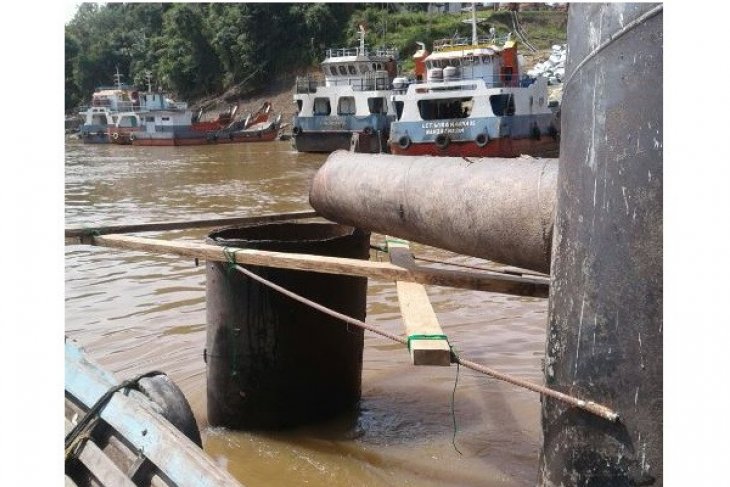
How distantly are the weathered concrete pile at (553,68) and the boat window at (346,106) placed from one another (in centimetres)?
812

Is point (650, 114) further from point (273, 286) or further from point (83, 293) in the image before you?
point (83, 293)

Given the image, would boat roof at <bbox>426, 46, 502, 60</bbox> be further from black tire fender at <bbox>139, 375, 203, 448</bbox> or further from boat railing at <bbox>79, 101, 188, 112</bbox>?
black tire fender at <bbox>139, 375, 203, 448</bbox>

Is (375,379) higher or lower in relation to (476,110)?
lower

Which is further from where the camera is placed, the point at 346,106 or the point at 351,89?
the point at 346,106

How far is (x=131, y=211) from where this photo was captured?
15195 mm

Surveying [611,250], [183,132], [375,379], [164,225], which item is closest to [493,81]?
[375,379]

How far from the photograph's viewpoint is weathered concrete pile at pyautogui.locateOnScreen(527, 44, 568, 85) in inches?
1287

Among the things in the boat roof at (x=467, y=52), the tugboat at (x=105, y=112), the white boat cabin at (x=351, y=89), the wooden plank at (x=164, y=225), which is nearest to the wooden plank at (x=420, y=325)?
the wooden plank at (x=164, y=225)

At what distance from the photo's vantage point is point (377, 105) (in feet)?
96.1

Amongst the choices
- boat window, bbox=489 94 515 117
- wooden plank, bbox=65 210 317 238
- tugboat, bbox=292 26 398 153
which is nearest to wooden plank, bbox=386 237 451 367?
wooden plank, bbox=65 210 317 238

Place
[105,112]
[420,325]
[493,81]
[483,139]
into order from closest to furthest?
[420,325], [483,139], [493,81], [105,112]

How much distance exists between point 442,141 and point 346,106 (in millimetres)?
9211

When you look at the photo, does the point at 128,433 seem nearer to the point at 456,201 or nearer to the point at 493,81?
the point at 456,201

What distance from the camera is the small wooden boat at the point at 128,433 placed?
2672 mm
